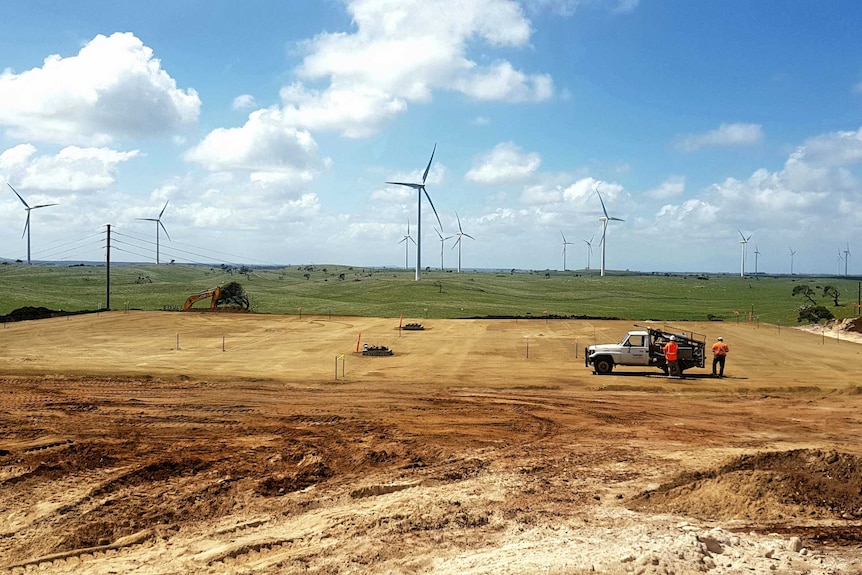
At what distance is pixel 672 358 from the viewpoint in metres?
29.6

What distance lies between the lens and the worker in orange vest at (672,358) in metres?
29.6

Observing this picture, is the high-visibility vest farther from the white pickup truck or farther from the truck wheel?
the truck wheel

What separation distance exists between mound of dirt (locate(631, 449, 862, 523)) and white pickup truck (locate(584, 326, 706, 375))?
1482 centimetres

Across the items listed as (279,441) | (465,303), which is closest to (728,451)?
(279,441)

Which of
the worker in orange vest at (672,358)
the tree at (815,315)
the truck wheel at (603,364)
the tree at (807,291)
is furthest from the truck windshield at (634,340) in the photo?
the tree at (807,291)

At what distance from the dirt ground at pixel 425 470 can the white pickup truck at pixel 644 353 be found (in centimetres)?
72

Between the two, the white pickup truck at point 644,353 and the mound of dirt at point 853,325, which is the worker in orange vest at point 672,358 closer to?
the white pickup truck at point 644,353

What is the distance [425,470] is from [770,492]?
24.3 feet

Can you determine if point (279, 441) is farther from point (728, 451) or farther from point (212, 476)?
point (728, 451)

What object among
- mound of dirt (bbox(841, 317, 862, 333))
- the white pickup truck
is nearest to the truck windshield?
the white pickup truck

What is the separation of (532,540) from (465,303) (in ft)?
243

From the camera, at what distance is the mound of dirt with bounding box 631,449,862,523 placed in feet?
41.9

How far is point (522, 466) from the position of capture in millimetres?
15820

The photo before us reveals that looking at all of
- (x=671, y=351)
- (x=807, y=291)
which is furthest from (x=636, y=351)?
(x=807, y=291)
